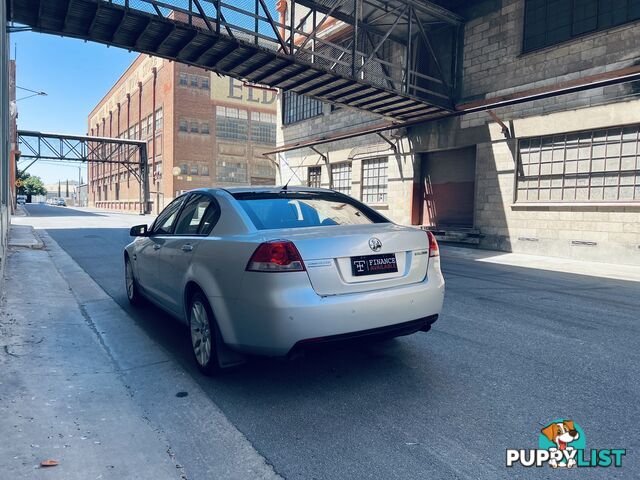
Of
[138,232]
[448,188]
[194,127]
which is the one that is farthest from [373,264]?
[194,127]

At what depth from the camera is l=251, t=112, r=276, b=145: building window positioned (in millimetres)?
51125

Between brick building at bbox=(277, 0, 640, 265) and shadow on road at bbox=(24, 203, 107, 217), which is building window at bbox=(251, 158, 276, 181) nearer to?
shadow on road at bbox=(24, 203, 107, 217)

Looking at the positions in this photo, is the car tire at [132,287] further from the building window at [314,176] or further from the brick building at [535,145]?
the building window at [314,176]

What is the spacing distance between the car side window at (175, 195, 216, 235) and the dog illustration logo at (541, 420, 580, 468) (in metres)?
3.20

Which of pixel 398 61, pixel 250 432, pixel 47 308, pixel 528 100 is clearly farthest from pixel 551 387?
pixel 398 61

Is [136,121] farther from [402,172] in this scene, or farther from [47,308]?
[47,308]

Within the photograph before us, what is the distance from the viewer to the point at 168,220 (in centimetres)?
524

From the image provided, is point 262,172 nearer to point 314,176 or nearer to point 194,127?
point 194,127

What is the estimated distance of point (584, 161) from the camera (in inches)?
494

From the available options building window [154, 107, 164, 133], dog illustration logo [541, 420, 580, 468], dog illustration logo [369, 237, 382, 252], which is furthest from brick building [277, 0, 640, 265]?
building window [154, 107, 164, 133]

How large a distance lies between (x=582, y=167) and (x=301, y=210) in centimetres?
1138

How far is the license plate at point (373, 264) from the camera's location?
3.43 meters

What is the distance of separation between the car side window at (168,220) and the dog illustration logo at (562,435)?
12.7 feet

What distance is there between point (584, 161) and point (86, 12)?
13.4 metres
